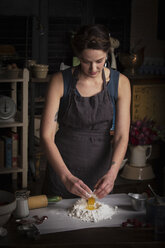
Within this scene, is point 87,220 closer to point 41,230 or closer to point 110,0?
point 41,230

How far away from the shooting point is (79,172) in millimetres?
2646

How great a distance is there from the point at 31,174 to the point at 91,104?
258 centimetres

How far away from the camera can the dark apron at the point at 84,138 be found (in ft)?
8.43

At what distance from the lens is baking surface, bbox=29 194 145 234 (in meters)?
2.01

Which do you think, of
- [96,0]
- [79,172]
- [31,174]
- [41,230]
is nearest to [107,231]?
[41,230]

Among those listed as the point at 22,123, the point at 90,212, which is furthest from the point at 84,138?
the point at 22,123

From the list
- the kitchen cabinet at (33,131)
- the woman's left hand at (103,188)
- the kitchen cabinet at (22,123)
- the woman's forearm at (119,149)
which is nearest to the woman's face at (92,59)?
the woman's forearm at (119,149)

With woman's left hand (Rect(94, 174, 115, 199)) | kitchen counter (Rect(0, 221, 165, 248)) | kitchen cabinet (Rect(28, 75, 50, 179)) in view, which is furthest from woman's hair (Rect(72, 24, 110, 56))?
kitchen cabinet (Rect(28, 75, 50, 179))

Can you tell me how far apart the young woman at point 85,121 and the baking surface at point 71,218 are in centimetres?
16

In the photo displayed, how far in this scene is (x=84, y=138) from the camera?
2.61 m

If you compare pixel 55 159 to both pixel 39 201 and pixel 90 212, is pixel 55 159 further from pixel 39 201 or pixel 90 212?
pixel 90 212

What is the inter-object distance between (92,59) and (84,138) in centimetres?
57

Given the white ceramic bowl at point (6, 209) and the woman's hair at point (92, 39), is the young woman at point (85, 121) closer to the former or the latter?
the woman's hair at point (92, 39)

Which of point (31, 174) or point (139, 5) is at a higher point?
point (139, 5)
